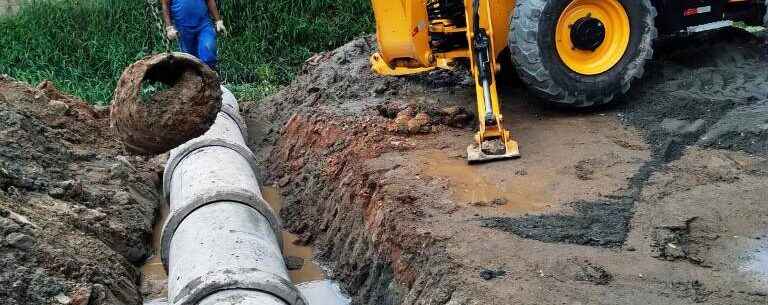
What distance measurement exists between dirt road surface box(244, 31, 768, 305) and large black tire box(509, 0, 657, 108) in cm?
23

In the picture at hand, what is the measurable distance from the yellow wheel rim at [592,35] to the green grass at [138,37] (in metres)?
4.84

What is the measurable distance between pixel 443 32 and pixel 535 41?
691mm

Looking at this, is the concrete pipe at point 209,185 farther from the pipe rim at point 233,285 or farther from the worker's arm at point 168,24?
the worker's arm at point 168,24

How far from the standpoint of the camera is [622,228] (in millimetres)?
4297

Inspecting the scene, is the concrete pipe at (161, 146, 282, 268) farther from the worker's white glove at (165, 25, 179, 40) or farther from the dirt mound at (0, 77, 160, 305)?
the worker's white glove at (165, 25, 179, 40)

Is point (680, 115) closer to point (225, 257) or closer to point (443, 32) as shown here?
point (443, 32)

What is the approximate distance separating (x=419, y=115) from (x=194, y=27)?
2919 millimetres

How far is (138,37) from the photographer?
10875 mm

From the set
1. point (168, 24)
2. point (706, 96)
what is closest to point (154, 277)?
point (168, 24)

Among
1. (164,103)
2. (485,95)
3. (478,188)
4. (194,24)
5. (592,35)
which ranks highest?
(164,103)

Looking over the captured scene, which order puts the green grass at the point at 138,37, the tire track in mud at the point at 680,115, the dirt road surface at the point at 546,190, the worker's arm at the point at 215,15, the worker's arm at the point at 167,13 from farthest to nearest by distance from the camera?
the green grass at the point at 138,37, the worker's arm at the point at 215,15, the worker's arm at the point at 167,13, the tire track in mud at the point at 680,115, the dirt road surface at the point at 546,190

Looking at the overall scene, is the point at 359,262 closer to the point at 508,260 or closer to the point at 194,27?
the point at 508,260

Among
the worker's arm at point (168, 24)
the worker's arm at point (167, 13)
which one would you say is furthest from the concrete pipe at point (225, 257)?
the worker's arm at point (167, 13)

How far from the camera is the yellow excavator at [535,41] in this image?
568 cm
